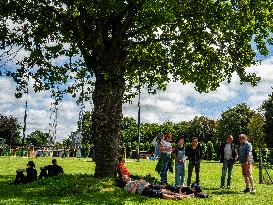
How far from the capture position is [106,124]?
20875 millimetres

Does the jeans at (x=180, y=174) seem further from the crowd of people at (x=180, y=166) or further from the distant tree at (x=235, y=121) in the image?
the distant tree at (x=235, y=121)

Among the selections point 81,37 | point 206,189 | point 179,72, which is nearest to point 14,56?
point 81,37

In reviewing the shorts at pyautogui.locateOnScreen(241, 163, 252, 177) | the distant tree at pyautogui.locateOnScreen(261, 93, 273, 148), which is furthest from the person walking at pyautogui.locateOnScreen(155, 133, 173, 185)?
the distant tree at pyautogui.locateOnScreen(261, 93, 273, 148)

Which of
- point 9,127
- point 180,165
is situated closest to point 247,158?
point 180,165

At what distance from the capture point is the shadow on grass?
51.5 ft

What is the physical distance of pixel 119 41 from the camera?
21.3m

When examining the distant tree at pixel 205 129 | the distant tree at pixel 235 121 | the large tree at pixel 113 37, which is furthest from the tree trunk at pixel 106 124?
the distant tree at pixel 205 129

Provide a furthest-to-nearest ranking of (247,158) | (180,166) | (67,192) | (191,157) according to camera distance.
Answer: (191,157)
(180,166)
(247,158)
(67,192)

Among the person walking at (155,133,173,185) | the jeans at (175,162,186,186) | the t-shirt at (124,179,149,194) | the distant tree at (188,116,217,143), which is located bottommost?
the t-shirt at (124,179,149,194)

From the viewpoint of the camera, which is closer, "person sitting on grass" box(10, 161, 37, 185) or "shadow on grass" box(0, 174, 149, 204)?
"shadow on grass" box(0, 174, 149, 204)

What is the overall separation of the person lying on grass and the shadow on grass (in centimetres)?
39

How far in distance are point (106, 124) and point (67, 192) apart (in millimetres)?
4384

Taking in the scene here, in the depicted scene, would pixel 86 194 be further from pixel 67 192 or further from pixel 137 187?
pixel 137 187

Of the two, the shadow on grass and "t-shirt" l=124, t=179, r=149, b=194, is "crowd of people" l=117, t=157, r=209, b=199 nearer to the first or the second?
"t-shirt" l=124, t=179, r=149, b=194
